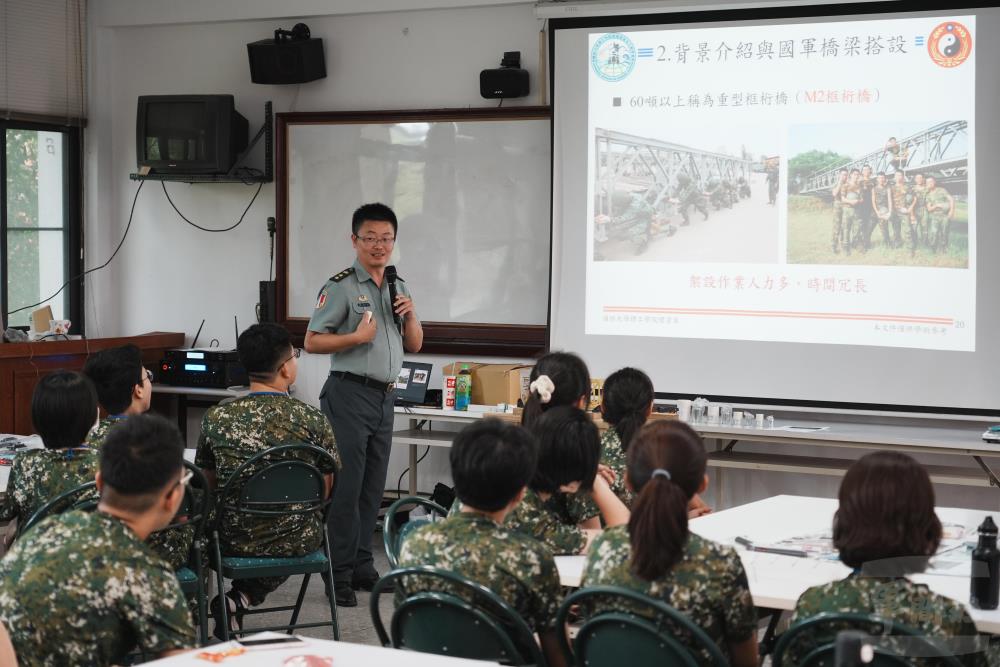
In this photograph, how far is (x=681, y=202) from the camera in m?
5.66

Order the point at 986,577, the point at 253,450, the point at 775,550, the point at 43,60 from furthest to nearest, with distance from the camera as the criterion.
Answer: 1. the point at 43,60
2. the point at 253,450
3. the point at 775,550
4. the point at 986,577

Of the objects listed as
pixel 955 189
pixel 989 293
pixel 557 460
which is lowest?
pixel 557 460

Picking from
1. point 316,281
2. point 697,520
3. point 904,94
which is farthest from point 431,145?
point 697,520

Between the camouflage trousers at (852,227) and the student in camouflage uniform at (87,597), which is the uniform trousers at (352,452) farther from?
the student in camouflage uniform at (87,597)

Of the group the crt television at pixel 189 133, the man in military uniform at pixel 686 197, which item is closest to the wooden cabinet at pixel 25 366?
Result: the crt television at pixel 189 133

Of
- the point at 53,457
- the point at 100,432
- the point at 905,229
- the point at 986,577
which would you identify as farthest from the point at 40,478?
the point at 905,229

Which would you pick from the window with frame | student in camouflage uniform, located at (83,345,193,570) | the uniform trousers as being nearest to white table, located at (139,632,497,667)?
student in camouflage uniform, located at (83,345,193,570)

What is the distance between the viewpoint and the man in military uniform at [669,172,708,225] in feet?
18.4

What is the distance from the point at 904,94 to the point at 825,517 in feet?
8.81

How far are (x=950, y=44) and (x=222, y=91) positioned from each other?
13.9ft

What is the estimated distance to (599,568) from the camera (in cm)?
216

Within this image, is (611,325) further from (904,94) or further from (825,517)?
(825,517)

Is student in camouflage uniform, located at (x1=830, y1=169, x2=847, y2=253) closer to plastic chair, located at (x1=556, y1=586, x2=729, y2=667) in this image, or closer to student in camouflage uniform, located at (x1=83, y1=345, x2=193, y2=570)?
student in camouflage uniform, located at (x1=83, y1=345, x2=193, y2=570)

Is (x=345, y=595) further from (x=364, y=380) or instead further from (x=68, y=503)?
(x=68, y=503)
